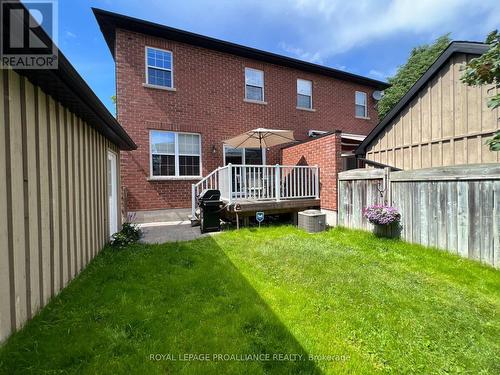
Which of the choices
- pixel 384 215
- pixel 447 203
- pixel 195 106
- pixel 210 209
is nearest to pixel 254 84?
pixel 195 106

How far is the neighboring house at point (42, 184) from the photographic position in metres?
2.23

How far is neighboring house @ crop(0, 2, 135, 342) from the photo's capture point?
2227 mm

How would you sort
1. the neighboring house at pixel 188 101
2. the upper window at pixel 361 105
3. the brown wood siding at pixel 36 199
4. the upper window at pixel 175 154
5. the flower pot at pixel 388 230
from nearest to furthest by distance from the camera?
the brown wood siding at pixel 36 199 < the flower pot at pixel 388 230 < the neighboring house at pixel 188 101 < the upper window at pixel 175 154 < the upper window at pixel 361 105

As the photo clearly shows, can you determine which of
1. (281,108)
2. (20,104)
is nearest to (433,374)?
(20,104)

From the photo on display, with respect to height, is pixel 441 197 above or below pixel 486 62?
below

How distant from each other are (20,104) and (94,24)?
26.0 ft

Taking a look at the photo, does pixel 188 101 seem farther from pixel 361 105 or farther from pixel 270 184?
pixel 361 105

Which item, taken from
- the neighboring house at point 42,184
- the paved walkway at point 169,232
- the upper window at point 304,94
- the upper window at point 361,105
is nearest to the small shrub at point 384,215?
the paved walkway at point 169,232

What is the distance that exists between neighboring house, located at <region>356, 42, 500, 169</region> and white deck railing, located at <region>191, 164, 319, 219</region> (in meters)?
2.40

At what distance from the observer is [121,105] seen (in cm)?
826

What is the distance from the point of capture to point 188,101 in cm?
927

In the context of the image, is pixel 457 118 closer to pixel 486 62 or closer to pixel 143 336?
pixel 486 62

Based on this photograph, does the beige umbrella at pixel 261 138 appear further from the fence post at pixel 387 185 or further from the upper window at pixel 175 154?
the fence post at pixel 387 185

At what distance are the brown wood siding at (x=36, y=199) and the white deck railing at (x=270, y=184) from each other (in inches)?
156
